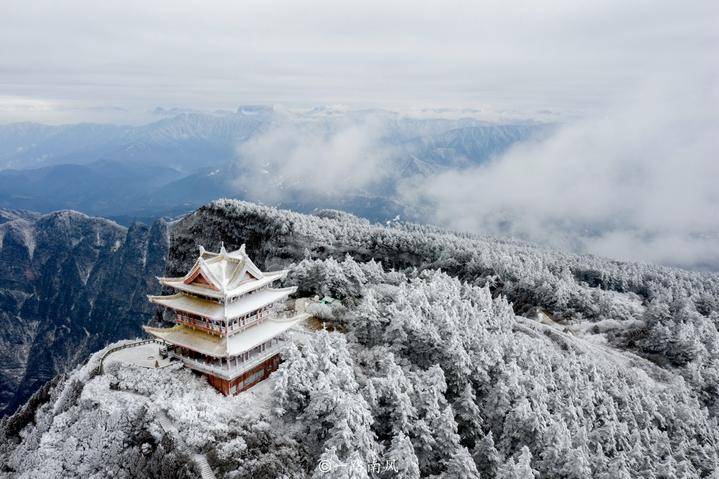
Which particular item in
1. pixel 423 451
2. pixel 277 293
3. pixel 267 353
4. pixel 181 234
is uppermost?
pixel 277 293

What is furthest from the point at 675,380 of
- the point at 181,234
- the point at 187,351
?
the point at 181,234

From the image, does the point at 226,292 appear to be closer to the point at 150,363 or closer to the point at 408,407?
the point at 150,363

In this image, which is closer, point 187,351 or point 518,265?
point 187,351

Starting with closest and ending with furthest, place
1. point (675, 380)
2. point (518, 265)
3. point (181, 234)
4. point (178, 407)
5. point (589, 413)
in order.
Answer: point (178, 407)
point (589, 413)
point (675, 380)
point (518, 265)
point (181, 234)

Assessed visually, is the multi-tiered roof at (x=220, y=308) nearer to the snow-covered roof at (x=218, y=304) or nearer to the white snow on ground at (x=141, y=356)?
the snow-covered roof at (x=218, y=304)

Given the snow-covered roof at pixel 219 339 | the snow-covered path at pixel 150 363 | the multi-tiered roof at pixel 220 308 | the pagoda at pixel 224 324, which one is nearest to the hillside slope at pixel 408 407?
the snow-covered path at pixel 150 363

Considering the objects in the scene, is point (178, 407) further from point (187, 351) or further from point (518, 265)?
point (518, 265)

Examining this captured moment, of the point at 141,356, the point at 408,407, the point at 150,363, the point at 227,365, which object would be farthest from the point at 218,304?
the point at 408,407
